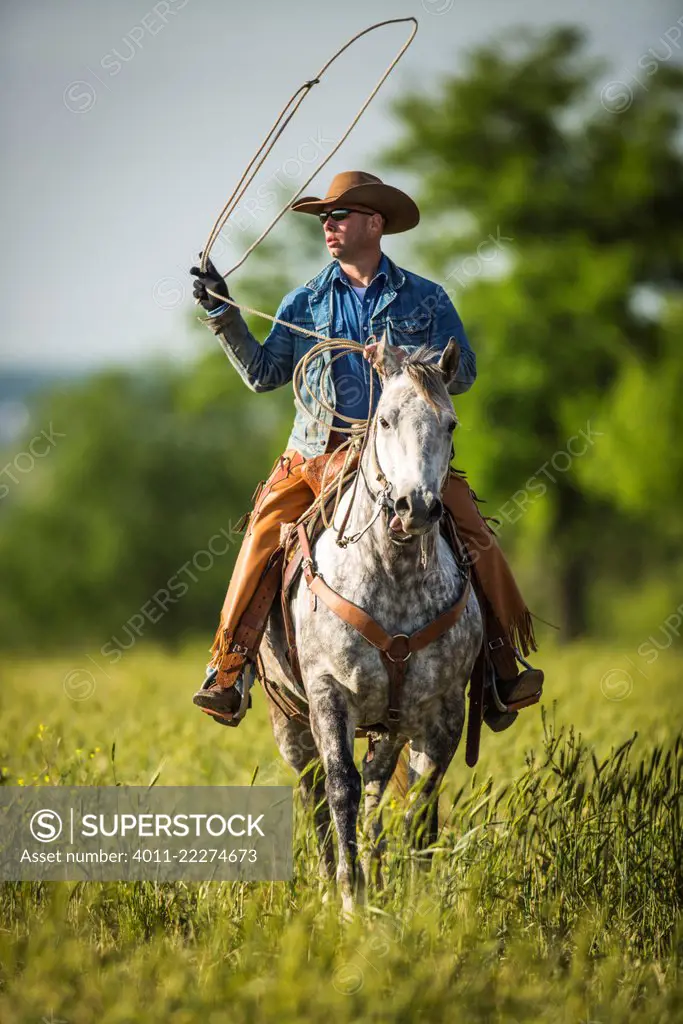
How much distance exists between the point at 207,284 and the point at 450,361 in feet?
4.65

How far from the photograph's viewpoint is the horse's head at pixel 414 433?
4559 mm

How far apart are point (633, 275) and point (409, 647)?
20.6 meters

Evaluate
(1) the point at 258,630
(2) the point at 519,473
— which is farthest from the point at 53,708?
(2) the point at 519,473

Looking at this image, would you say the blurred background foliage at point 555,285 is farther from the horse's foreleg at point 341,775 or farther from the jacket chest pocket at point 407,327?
the horse's foreleg at point 341,775

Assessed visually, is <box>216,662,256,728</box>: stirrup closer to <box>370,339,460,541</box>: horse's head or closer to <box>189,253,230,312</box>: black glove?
<box>370,339,460,541</box>: horse's head

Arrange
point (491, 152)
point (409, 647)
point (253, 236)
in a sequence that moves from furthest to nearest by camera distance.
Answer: point (253, 236) < point (491, 152) < point (409, 647)

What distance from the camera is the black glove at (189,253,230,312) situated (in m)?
5.64

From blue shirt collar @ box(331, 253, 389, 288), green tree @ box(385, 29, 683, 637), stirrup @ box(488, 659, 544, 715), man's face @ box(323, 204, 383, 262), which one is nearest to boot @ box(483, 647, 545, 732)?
stirrup @ box(488, 659, 544, 715)

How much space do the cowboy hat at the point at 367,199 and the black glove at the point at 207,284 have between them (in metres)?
0.61

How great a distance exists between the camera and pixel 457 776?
9484 millimetres

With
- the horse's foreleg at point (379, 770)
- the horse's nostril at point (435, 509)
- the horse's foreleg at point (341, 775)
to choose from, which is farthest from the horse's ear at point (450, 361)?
the horse's foreleg at point (379, 770)

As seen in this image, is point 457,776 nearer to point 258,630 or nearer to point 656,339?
point 258,630

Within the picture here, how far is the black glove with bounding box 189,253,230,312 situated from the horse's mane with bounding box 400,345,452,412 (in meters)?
1.21

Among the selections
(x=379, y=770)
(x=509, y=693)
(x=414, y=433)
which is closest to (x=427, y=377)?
(x=414, y=433)
